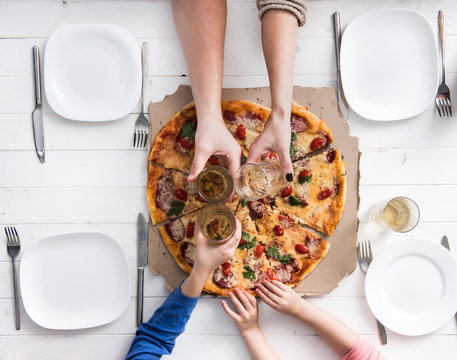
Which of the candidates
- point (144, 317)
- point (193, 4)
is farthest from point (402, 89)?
point (144, 317)

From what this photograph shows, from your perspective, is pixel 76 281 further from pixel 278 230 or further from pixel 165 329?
pixel 278 230

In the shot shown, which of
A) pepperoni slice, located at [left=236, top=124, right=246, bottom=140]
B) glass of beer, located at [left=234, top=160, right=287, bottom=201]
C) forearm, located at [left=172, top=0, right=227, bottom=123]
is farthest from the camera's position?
pepperoni slice, located at [left=236, top=124, right=246, bottom=140]

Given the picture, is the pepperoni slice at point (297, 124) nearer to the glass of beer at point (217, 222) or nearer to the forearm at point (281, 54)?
the forearm at point (281, 54)

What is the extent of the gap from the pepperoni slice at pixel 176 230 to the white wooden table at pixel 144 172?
192 mm

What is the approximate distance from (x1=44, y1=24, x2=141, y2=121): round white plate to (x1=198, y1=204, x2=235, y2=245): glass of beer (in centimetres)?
69

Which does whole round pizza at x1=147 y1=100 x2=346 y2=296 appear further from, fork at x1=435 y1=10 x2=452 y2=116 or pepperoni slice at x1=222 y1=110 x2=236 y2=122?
fork at x1=435 y1=10 x2=452 y2=116

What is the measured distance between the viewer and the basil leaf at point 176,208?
2088 millimetres

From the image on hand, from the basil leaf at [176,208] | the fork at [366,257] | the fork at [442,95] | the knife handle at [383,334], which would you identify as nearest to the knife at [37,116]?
the basil leaf at [176,208]

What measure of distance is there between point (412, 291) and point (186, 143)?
1.41 metres

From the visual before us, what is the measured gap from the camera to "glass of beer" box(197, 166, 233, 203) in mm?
1901

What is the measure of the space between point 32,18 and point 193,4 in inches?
35.3

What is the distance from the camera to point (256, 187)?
6.23ft

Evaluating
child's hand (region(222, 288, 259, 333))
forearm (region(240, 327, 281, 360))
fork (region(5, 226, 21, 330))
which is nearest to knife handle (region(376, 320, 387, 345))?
forearm (region(240, 327, 281, 360))

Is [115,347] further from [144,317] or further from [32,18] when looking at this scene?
[32,18]
